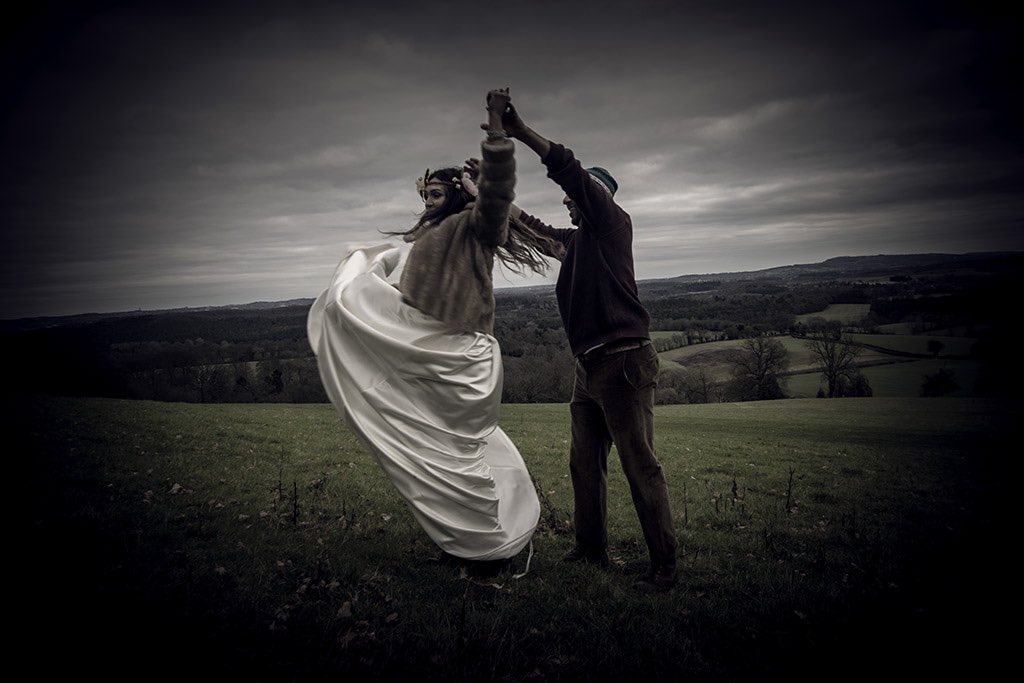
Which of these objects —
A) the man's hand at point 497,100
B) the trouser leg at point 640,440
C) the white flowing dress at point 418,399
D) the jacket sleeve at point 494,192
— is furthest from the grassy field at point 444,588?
the man's hand at point 497,100

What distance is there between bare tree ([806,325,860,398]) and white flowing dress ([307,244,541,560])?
191ft

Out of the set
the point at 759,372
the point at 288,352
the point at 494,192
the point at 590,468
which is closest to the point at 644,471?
the point at 590,468

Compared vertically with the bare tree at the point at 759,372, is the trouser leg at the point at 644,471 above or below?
above

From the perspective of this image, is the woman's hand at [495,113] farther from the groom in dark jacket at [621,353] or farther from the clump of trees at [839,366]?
the clump of trees at [839,366]

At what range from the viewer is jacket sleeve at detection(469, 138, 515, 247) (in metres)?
3.03

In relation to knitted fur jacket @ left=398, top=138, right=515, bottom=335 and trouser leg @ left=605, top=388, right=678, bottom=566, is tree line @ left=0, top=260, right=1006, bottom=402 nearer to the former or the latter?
knitted fur jacket @ left=398, top=138, right=515, bottom=335

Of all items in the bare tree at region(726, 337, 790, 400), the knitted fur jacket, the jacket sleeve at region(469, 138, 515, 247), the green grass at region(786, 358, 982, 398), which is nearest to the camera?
the jacket sleeve at region(469, 138, 515, 247)

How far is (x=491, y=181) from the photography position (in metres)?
3.13

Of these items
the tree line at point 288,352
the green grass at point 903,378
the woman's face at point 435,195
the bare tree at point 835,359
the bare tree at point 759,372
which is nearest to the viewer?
the woman's face at point 435,195

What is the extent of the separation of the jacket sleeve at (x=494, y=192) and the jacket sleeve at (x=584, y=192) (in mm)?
360

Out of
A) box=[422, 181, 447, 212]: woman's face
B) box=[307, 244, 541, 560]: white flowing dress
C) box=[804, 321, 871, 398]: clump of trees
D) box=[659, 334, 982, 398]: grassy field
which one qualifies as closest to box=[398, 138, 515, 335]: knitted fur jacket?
box=[307, 244, 541, 560]: white flowing dress

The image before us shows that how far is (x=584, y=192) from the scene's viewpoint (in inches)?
135

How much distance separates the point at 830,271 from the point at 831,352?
505ft

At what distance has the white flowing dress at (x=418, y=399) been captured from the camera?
11.1ft
